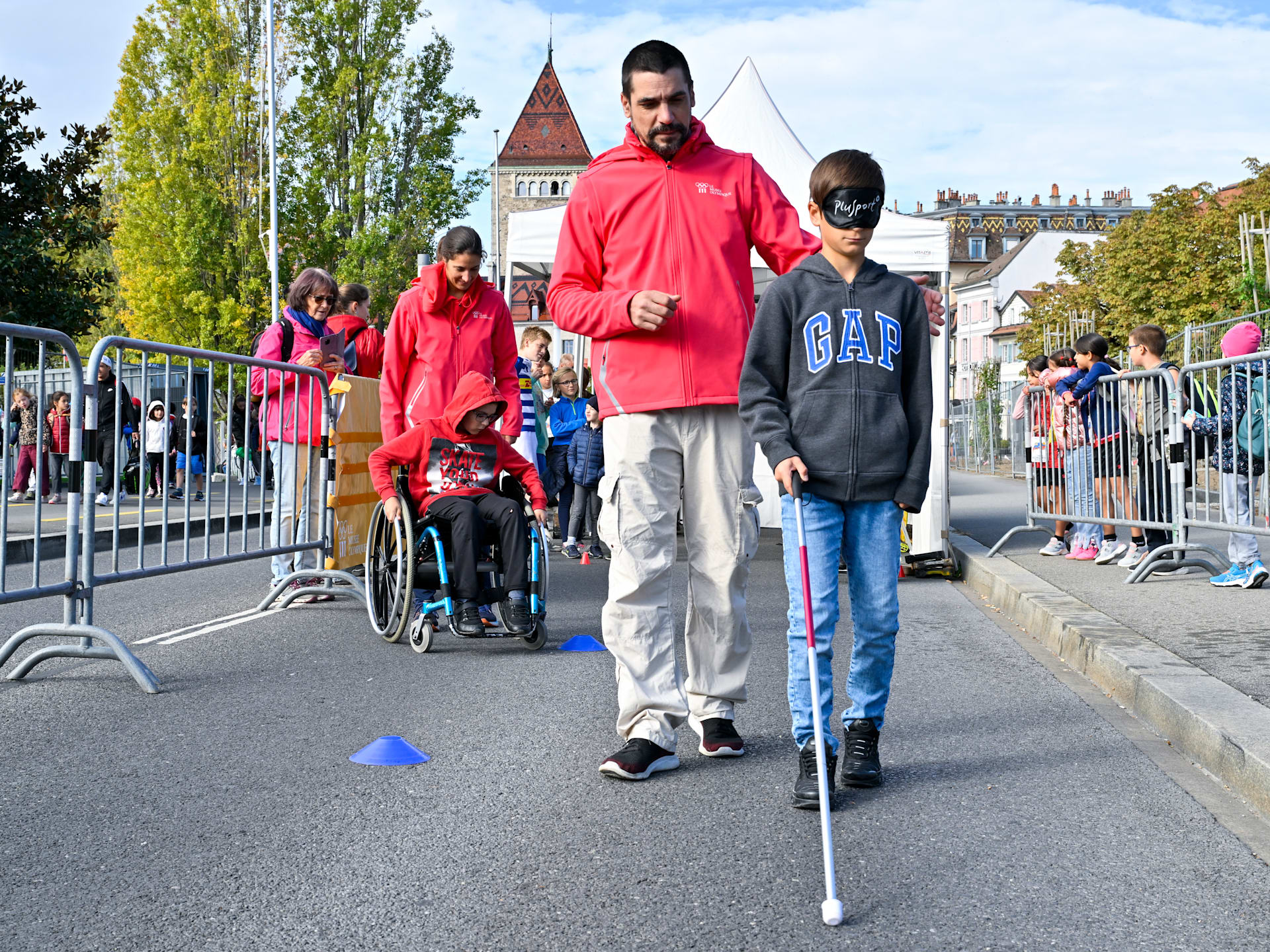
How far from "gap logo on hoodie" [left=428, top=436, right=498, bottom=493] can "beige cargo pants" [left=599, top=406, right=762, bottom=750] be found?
8.29 feet

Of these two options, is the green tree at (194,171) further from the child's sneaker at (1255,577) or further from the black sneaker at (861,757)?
the black sneaker at (861,757)

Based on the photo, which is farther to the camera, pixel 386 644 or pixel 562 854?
pixel 386 644

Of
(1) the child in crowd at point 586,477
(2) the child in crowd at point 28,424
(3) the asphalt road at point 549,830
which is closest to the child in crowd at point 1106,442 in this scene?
(1) the child in crowd at point 586,477

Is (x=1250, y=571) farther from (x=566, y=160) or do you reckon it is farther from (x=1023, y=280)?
(x=566, y=160)

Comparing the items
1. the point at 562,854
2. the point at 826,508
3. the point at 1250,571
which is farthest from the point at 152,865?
the point at 1250,571

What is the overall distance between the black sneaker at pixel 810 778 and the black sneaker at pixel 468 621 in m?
2.87

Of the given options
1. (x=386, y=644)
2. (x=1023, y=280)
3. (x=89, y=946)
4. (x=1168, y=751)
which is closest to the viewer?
(x=89, y=946)

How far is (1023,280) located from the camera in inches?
4008

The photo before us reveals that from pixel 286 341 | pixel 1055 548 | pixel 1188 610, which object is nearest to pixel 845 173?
pixel 1188 610

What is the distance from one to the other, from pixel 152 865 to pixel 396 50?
33935 mm

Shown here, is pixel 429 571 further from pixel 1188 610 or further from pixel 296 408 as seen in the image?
pixel 1188 610

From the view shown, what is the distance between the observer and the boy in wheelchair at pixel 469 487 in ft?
21.5

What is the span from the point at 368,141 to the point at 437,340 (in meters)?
28.9

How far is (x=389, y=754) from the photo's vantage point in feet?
14.4
